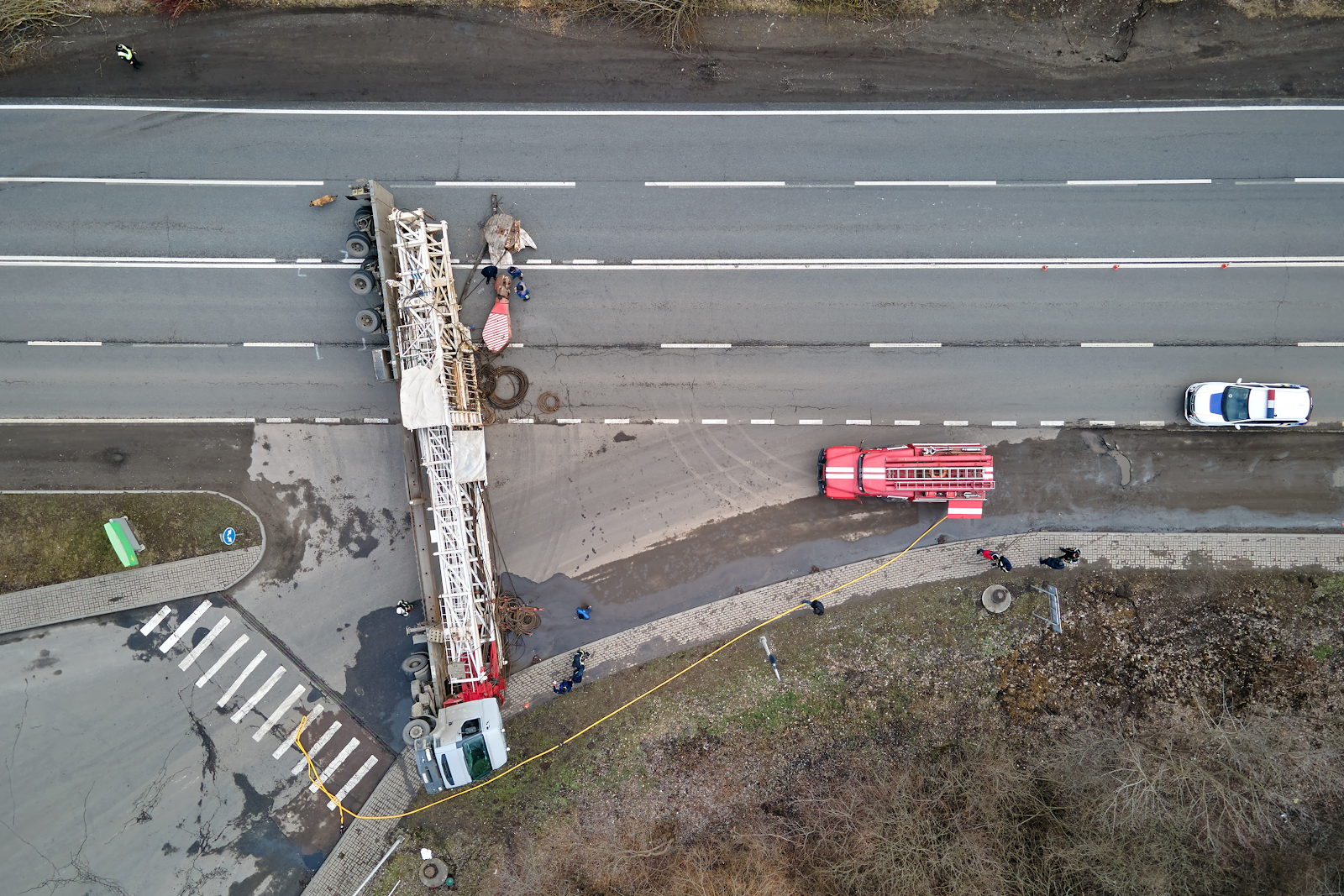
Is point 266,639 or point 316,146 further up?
point 316,146

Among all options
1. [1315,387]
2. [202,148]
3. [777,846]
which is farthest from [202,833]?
[1315,387]

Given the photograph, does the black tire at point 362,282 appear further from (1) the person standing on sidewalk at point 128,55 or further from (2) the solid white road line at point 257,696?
(2) the solid white road line at point 257,696

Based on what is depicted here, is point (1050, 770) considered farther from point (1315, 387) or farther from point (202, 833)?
point (202, 833)

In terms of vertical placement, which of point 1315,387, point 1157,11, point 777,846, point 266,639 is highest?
point 1157,11

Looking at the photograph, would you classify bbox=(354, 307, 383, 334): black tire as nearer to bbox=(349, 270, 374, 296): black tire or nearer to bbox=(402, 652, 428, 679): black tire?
bbox=(349, 270, 374, 296): black tire

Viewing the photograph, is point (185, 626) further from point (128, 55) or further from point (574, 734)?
point (128, 55)

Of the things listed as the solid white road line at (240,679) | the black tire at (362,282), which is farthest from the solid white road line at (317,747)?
the black tire at (362,282)

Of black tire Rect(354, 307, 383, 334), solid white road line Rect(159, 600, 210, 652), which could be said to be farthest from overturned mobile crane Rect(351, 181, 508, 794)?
solid white road line Rect(159, 600, 210, 652)

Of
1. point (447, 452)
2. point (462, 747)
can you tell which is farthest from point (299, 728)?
point (447, 452)
